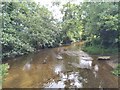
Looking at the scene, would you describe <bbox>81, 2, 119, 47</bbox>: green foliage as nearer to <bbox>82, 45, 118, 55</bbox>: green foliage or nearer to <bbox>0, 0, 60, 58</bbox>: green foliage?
<bbox>82, 45, 118, 55</bbox>: green foliage

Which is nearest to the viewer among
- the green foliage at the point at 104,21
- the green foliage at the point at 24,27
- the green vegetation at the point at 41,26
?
the green foliage at the point at 104,21

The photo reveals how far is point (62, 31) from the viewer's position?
24.9m

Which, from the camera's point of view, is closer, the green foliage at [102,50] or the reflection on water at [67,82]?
the reflection on water at [67,82]

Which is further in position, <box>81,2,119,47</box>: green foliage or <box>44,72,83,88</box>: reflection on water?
<box>81,2,119,47</box>: green foliage

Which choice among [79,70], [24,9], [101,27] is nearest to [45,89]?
[79,70]

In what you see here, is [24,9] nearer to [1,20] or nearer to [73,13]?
[1,20]

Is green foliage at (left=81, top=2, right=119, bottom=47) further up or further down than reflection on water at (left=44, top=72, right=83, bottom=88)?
further up

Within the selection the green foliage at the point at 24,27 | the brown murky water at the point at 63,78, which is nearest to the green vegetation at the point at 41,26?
the green foliage at the point at 24,27

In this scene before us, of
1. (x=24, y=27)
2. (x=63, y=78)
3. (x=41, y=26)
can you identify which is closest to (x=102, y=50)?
(x=24, y=27)

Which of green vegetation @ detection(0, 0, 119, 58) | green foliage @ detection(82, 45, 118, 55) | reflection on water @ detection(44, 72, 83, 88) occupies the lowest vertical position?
reflection on water @ detection(44, 72, 83, 88)

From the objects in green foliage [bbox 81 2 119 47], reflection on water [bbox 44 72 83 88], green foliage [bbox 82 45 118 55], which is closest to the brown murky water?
reflection on water [bbox 44 72 83 88]

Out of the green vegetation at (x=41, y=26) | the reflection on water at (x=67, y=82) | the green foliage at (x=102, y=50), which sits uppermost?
the green vegetation at (x=41, y=26)

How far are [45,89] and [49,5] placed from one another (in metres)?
16.2

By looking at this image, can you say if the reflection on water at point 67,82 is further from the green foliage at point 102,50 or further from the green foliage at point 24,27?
the green foliage at point 24,27
